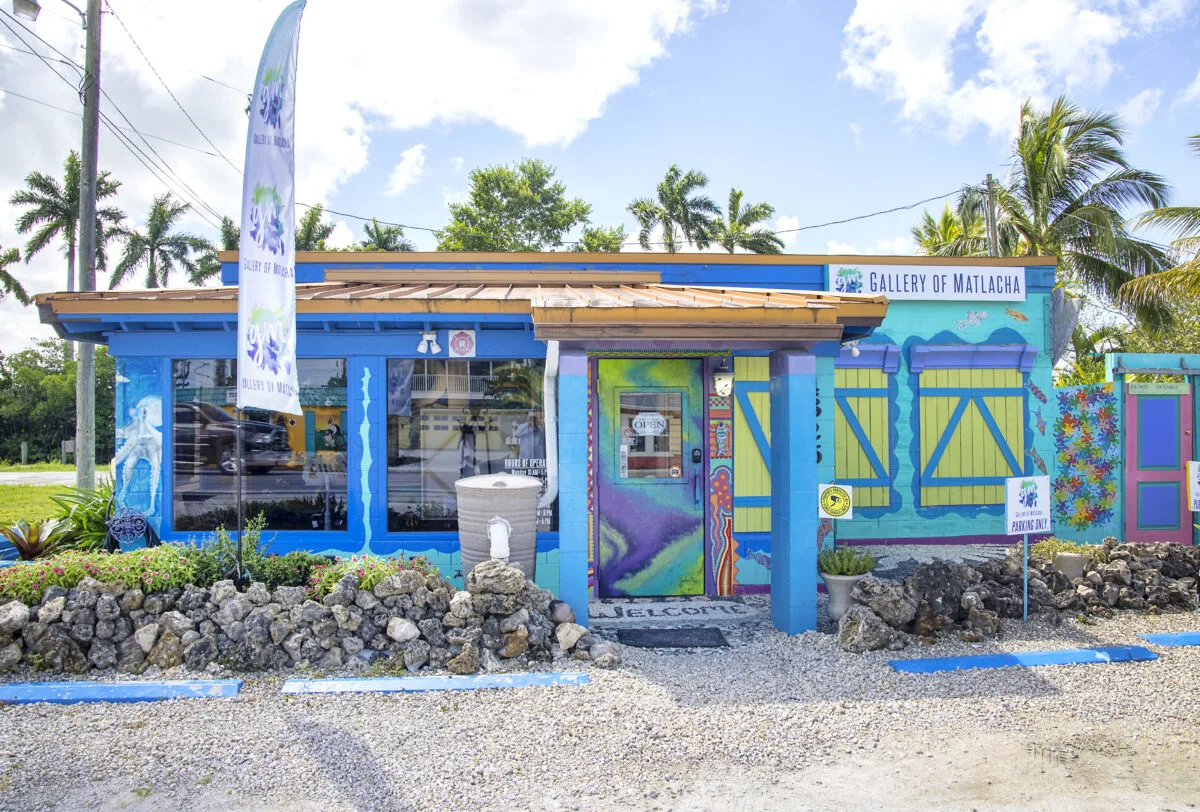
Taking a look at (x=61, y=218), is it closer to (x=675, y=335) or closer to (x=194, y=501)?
(x=194, y=501)

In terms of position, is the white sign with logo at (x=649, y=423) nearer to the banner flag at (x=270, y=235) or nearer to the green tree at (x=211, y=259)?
the banner flag at (x=270, y=235)

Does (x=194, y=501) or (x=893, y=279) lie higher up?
(x=893, y=279)

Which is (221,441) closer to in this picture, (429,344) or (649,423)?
(429,344)

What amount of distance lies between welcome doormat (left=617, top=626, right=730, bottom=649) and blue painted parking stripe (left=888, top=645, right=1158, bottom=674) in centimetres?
127

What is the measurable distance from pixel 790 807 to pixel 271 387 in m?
3.83

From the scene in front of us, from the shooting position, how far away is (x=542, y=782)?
11.4 ft

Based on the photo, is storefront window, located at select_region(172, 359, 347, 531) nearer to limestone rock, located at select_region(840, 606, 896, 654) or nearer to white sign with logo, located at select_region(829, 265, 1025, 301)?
limestone rock, located at select_region(840, 606, 896, 654)

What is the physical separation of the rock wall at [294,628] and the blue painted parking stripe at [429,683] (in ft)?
0.50

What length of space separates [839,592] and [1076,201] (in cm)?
1722

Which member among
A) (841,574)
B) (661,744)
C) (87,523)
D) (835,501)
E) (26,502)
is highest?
(835,501)

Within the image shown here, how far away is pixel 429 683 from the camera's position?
4.61 m

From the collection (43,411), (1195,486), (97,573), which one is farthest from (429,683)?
(43,411)

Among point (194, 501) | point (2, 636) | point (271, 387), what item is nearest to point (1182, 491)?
point (271, 387)

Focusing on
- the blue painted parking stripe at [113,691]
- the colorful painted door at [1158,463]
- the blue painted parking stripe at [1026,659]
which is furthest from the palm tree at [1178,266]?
the blue painted parking stripe at [113,691]
